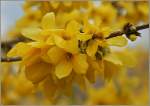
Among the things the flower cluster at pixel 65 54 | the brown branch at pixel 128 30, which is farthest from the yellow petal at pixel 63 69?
the brown branch at pixel 128 30

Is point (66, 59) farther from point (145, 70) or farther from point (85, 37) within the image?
point (145, 70)

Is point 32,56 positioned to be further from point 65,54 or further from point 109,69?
point 109,69

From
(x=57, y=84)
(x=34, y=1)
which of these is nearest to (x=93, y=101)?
(x=34, y=1)

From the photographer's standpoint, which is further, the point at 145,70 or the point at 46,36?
the point at 145,70

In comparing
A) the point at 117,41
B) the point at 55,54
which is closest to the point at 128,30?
the point at 117,41

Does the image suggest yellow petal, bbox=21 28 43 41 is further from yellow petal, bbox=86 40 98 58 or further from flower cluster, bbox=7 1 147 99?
yellow petal, bbox=86 40 98 58
